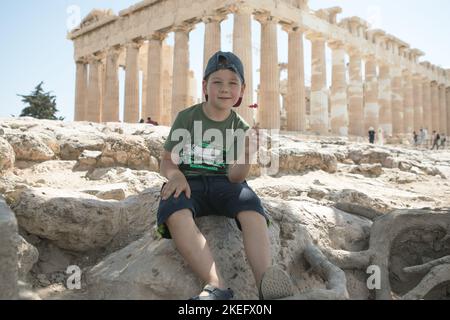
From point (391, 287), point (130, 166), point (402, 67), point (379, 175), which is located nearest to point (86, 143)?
point (130, 166)

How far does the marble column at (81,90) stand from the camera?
1234 inches

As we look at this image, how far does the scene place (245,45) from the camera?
2052cm

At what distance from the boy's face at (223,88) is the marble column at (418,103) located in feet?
127

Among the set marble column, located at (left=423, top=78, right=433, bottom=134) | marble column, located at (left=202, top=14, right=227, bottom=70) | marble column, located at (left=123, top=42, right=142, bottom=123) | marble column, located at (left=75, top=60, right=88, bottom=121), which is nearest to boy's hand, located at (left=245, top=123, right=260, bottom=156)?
marble column, located at (left=202, top=14, right=227, bottom=70)

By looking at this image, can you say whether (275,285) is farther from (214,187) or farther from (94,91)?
(94,91)

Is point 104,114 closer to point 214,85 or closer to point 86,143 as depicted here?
point 86,143

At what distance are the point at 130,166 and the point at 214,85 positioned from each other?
4.97 meters

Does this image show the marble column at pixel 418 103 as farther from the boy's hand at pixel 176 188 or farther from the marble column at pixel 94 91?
the boy's hand at pixel 176 188

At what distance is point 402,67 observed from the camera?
116ft

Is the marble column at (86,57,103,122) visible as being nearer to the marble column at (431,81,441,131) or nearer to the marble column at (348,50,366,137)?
the marble column at (348,50,366,137)

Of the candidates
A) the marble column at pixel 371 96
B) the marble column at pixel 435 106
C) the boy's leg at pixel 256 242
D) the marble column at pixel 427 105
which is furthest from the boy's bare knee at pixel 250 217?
the marble column at pixel 435 106

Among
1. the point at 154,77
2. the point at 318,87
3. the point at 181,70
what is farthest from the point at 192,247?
the point at 318,87

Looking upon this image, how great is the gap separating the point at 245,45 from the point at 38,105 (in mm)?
21252

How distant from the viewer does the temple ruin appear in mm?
22000
